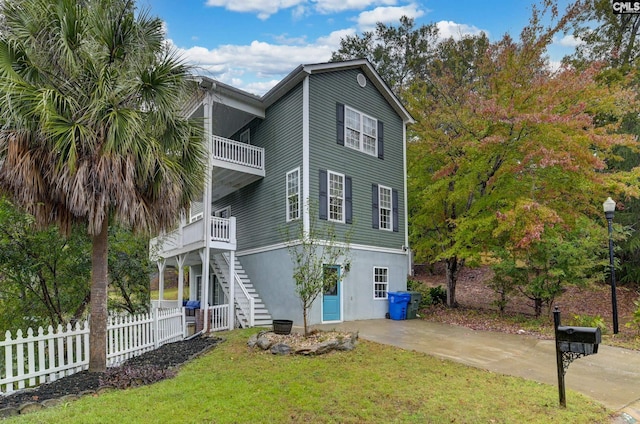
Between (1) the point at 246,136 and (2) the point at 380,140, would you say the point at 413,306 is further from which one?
(1) the point at 246,136

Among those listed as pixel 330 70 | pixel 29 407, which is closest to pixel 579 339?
pixel 29 407

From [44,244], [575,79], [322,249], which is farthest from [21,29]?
[575,79]

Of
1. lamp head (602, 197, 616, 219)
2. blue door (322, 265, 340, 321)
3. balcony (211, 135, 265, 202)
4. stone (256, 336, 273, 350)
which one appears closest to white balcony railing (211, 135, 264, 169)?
balcony (211, 135, 265, 202)

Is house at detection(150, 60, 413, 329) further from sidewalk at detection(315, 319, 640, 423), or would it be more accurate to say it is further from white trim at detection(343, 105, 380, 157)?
sidewalk at detection(315, 319, 640, 423)

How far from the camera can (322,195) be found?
13.2 meters

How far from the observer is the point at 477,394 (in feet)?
19.0

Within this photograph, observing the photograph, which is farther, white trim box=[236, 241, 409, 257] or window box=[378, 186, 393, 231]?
window box=[378, 186, 393, 231]

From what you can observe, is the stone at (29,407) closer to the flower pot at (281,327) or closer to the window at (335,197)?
the flower pot at (281,327)

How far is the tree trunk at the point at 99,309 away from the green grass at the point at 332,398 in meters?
1.34

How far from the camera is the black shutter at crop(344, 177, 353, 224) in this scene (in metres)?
13.9

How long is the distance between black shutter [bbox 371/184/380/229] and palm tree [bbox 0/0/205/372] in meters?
8.58

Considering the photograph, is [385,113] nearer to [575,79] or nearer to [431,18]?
[575,79]

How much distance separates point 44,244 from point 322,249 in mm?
7472

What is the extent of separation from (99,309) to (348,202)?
864cm
